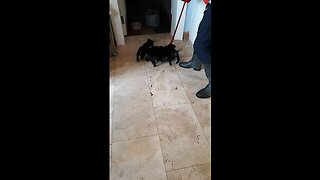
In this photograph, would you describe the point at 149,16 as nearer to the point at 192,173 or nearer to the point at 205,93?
the point at 205,93

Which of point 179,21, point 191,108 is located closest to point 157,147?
point 191,108

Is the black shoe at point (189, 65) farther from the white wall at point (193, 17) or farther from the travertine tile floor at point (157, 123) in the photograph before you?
the white wall at point (193, 17)

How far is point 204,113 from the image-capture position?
1580 mm

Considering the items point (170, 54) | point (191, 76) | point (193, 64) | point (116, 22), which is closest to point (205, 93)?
point (191, 76)

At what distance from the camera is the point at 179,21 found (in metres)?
2.30

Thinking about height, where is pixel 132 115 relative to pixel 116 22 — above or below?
below

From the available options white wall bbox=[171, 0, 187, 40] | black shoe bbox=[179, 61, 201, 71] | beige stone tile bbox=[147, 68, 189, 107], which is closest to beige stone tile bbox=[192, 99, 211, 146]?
beige stone tile bbox=[147, 68, 189, 107]

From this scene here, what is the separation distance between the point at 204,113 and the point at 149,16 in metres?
1.80

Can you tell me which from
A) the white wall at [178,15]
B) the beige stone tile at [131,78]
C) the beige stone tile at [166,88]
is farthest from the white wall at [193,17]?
the beige stone tile at [131,78]

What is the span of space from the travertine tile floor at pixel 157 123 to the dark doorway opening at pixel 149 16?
31.5 inches

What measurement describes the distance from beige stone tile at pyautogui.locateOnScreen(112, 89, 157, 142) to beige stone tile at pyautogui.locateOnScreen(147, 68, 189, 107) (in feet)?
0.24
